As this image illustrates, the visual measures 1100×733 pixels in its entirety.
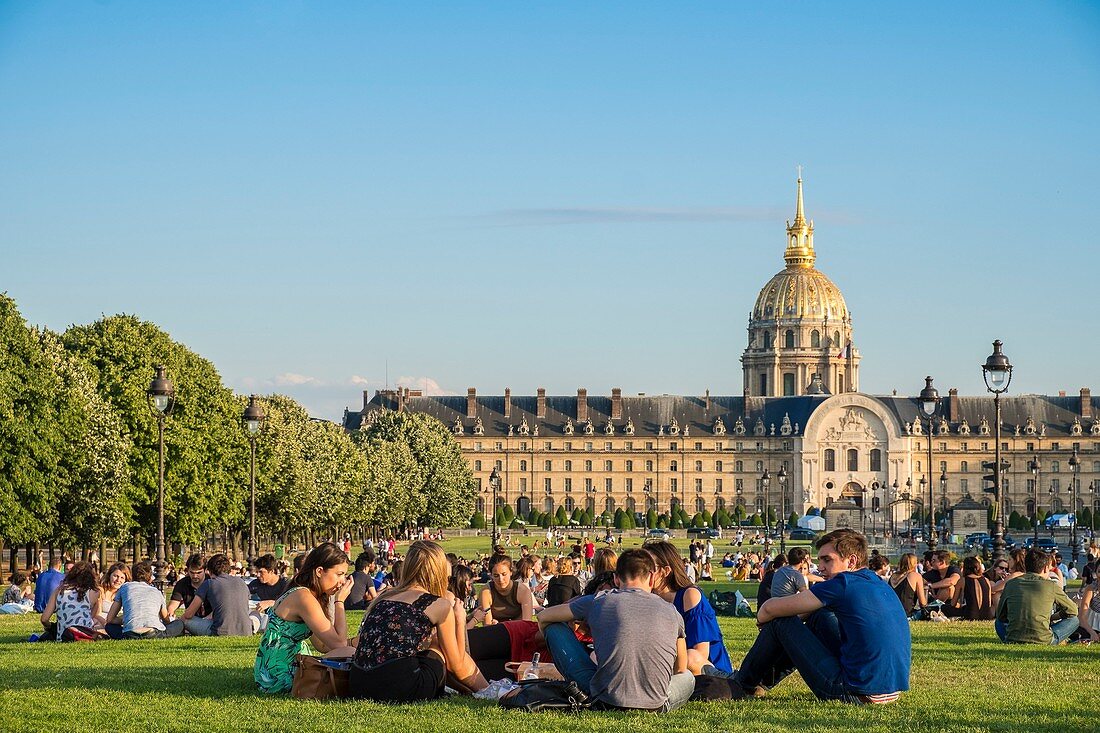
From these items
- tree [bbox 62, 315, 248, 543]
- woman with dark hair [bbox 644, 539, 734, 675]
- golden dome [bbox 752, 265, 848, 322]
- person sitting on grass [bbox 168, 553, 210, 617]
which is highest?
golden dome [bbox 752, 265, 848, 322]

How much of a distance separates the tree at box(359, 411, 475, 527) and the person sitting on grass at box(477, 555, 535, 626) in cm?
8023

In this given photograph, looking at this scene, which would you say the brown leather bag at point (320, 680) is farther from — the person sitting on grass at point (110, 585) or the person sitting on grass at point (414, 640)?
the person sitting on grass at point (110, 585)

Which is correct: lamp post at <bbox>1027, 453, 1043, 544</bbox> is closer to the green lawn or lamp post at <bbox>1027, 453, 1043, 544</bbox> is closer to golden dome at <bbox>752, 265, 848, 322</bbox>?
golden dome at <bbox>752, 265, 848, 322</bbox>

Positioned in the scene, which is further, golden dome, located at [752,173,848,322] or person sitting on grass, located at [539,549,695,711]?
golden dome, located at [752,173,848,322]

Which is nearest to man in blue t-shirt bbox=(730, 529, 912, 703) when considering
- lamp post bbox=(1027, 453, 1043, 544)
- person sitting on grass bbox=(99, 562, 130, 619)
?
person sitting on grass bbox=(99, 562, 130, 619)

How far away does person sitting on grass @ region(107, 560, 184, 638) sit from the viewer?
1831cm

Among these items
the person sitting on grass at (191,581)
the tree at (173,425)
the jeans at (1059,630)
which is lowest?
the jeans at (1059,630)

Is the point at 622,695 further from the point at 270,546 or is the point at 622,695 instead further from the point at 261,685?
the point at 270,546

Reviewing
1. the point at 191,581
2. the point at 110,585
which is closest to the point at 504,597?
the point at 110,585

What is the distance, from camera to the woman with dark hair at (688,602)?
12.4 metres

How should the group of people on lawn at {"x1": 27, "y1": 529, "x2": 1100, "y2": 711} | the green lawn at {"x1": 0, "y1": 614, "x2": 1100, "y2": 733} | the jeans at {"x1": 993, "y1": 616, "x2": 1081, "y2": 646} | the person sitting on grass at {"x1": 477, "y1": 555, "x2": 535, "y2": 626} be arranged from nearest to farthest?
the green lawn at {"x1": 0, "y1": 614, "x2": 1100, "y2": 733}, the group of people on lawn at {"x1": 27, "y1": 529, "x2": 1100, "y2": 711}, the person sitting on grass at {"x1": 477, "y1": 555, "x2": 535, "y2": 626}, the jeans at {"x1": 993, "y1": 616, "x2": 1081, "y2": 646}

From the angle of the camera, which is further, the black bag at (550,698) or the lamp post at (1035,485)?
the lamp post at (1035,485)

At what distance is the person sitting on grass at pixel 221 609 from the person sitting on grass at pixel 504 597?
3.36m

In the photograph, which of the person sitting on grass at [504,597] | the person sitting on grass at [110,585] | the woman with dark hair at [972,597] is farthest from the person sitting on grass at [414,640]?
the woman with dark hair at [972,597]
